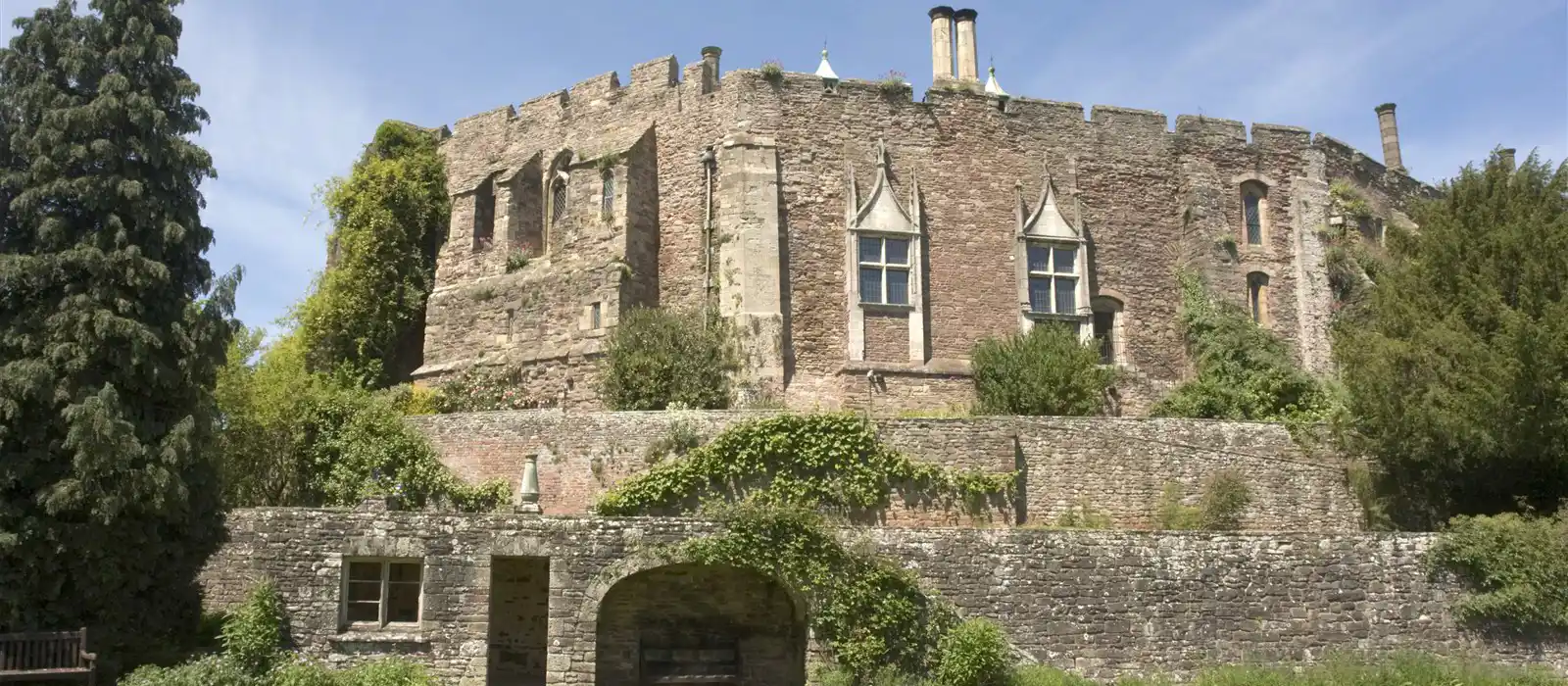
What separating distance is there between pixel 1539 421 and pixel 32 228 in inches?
864

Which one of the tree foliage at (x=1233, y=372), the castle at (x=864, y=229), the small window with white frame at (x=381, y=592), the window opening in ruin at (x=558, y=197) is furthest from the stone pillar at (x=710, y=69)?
the small window with white frame at (x=381, y=592)

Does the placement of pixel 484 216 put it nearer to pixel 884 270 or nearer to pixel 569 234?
pixel 569 234

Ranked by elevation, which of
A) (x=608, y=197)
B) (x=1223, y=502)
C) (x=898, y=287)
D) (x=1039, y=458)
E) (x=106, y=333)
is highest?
(x=608, y=197)

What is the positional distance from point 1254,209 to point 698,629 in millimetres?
19060

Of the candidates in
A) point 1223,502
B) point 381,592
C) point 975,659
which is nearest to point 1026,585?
point 975,659

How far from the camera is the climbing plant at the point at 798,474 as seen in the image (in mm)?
22141

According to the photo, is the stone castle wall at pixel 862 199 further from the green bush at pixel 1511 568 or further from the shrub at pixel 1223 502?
the green bush at pixel 1511 568

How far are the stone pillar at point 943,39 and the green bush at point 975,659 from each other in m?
18.9

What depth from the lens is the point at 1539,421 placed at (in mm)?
20078

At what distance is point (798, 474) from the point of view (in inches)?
880

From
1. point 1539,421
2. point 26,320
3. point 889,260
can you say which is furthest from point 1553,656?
point 26,320

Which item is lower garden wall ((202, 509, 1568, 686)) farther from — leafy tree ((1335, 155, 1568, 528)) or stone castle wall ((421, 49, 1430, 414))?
stone castle wall ((421, 49, 1430, 414))

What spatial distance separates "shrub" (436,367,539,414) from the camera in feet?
93.7

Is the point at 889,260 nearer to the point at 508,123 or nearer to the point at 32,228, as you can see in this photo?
the point at 508,123
